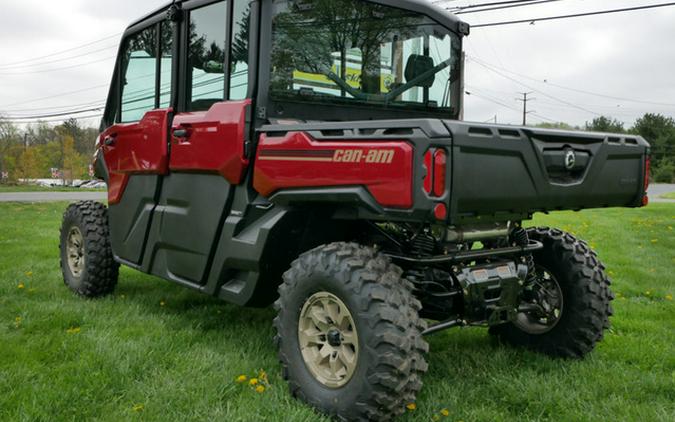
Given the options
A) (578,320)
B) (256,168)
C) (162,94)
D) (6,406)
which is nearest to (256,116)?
(256,168)

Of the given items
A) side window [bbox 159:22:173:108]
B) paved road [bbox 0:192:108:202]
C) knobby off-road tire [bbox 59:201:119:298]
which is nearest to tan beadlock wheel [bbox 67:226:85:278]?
knobby off-road tire [bbox 59:201:119:298]

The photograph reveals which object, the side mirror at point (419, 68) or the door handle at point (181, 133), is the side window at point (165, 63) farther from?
the side mirror at point (419, 68)

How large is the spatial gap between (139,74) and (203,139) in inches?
59.1

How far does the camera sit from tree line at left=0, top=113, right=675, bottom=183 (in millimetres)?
49062

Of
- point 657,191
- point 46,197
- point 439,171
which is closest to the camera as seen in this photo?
point 439,171

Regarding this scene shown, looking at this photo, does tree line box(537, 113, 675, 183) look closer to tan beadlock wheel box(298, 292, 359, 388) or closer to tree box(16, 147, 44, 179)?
tree box(16, 147, 44, 179)

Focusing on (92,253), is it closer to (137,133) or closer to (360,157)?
(137,133)

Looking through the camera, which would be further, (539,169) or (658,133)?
(658,133)

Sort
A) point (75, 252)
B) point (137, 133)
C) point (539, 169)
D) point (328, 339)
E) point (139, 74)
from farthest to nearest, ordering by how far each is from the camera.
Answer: point (75, 252) < point (139, 74) < point (137, 133) < point (328, 339) < point (539, 169)

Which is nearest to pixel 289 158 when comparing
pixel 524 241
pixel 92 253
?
pixel 524 241

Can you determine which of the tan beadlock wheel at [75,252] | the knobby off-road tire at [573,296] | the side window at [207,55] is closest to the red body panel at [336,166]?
the side window at [207,55]

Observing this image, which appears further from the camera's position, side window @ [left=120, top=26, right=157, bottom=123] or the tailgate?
side window @ [left=120, top=26, right=157, bottom=123]

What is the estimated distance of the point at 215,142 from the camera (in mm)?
3762

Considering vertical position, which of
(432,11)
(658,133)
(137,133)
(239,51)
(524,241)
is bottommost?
(524,241)
